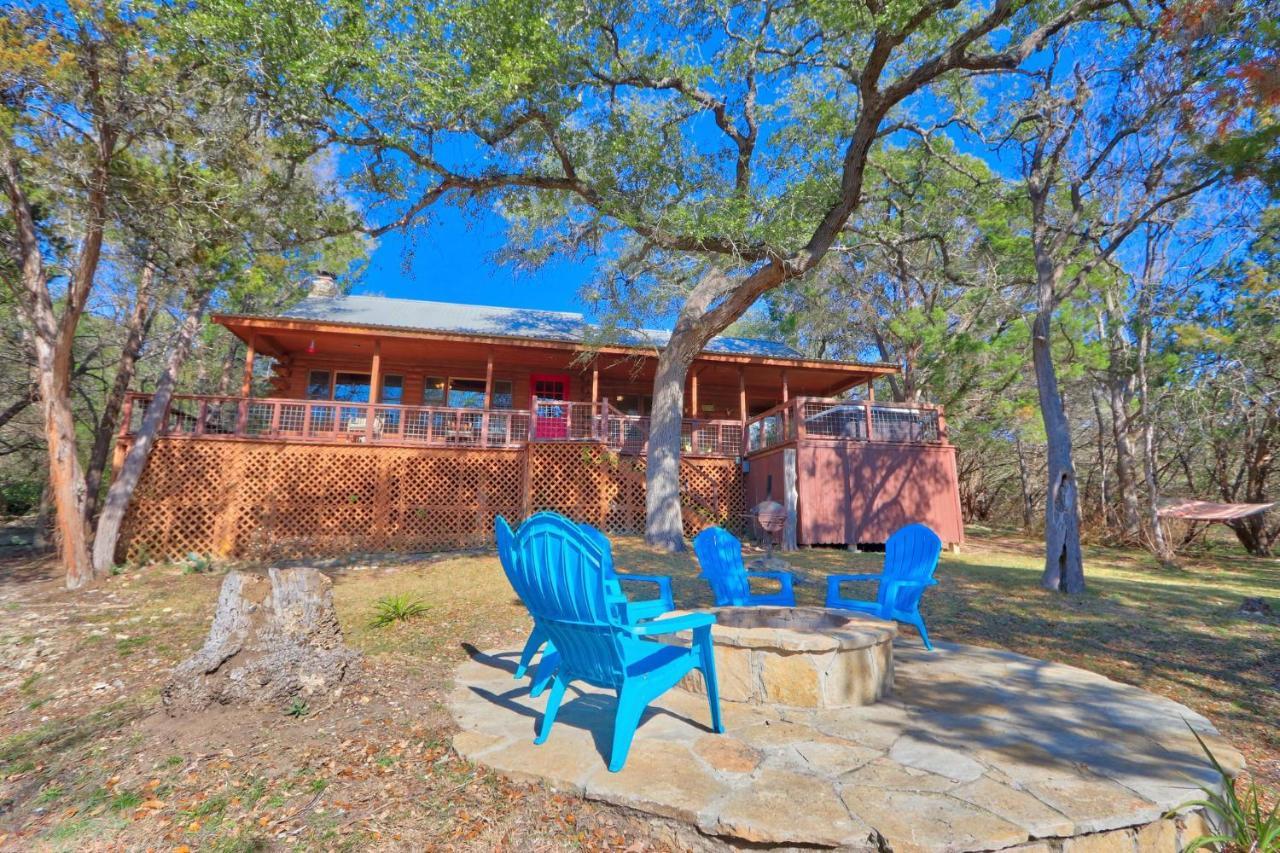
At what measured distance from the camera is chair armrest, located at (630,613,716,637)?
2.52m

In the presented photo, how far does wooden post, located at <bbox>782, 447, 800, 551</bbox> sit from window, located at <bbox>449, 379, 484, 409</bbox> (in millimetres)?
7877

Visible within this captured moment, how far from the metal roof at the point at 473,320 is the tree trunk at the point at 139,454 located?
2582 mm

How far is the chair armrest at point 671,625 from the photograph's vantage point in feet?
8.28

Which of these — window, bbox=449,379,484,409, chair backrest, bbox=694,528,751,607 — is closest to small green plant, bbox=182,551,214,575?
window, bbox=449,379,484,409

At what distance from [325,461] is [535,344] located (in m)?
4.80

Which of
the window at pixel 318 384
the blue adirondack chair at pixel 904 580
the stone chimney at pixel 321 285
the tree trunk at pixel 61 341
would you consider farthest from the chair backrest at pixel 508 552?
the stone chimney at pixel 321 285

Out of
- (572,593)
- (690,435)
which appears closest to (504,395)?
(690,435)

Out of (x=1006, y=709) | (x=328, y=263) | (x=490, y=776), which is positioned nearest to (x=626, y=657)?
(x=490, y=776)

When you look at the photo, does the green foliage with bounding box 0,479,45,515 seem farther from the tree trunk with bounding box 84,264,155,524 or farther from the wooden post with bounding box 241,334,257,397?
the wooden post with bounding box 241,334,257,397

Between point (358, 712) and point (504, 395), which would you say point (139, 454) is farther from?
point (358, 712)

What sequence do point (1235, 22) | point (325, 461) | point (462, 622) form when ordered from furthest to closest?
Answer: point (325, 461)
point (1235, 22)
point (462, 622)

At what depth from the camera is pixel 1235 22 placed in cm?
638

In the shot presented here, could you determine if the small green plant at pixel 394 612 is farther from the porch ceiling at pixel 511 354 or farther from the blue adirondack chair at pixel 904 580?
the porch ceiling at pixel 511 354

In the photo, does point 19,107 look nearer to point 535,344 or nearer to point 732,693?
point 535,344
